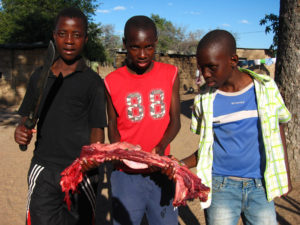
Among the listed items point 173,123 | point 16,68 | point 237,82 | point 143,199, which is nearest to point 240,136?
point 237,82

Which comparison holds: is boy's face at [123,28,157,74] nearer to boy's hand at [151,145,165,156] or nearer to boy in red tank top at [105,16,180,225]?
boy in red tank top at [105,16,180,225]

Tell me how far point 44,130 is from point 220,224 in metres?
1.44

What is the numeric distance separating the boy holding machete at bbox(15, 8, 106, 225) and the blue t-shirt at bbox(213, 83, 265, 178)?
883mm

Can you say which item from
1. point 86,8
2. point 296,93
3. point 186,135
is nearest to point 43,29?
point 86,8

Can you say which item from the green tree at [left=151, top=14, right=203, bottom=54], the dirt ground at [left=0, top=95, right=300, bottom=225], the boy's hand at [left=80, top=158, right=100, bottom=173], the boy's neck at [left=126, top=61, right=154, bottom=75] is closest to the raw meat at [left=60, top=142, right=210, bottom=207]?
the boy's hand at [left=80, top=158, right=100, bottom=173]

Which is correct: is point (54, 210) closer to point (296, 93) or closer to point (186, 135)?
point (296, 93)

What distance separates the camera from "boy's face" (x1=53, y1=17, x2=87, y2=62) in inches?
84.0

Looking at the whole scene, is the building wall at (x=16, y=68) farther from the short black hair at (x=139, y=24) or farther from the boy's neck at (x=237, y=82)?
the boy's neck at (x=237, y=82)

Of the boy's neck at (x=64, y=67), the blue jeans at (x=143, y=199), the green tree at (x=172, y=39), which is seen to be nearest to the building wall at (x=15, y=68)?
the boy's neck at (x=64, y=67)

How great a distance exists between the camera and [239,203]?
2031mm

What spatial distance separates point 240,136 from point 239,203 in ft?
1.55

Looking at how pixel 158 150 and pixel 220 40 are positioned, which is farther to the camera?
pixel 158 150

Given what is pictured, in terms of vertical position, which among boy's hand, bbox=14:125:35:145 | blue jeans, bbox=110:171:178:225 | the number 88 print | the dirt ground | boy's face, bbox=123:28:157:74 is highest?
boy's face, bbox=123:28:157:74

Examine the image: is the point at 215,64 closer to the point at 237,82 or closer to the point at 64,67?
the point at 237,82
